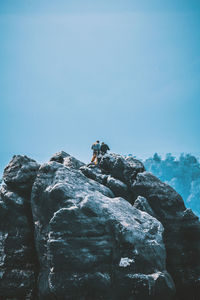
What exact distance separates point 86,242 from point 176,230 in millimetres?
11160

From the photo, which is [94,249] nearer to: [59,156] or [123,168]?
[123,168]

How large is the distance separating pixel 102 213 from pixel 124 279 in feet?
15.0

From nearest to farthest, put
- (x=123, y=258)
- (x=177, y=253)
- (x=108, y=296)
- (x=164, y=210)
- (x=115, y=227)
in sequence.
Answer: (x=108, y=296)
(x=123, y=258)
(x=115, y=227)
(x=177, y=253)
(x=164, y=210)

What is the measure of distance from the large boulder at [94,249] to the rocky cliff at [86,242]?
0.18 ft

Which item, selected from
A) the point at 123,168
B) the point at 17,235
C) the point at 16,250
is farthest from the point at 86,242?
the point at 123,168

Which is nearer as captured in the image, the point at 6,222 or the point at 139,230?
the point at 139,230

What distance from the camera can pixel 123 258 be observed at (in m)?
12.0

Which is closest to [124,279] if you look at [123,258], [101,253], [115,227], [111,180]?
[123,258]

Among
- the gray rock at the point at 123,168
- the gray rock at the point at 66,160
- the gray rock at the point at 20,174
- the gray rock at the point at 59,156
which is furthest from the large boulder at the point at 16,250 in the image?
the gray rock at the point at 123,168

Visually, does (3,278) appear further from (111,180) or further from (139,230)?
A: (111,180)

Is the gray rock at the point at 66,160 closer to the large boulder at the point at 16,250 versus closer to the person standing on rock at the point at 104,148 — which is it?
the person standing on rock at the point at 104,148

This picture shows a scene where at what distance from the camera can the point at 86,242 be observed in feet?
41.6

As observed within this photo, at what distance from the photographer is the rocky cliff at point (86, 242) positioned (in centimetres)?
1150

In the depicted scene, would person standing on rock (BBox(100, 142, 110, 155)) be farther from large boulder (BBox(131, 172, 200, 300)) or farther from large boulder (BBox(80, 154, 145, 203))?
large boulder (BBox(131, 172, 200, 300))
